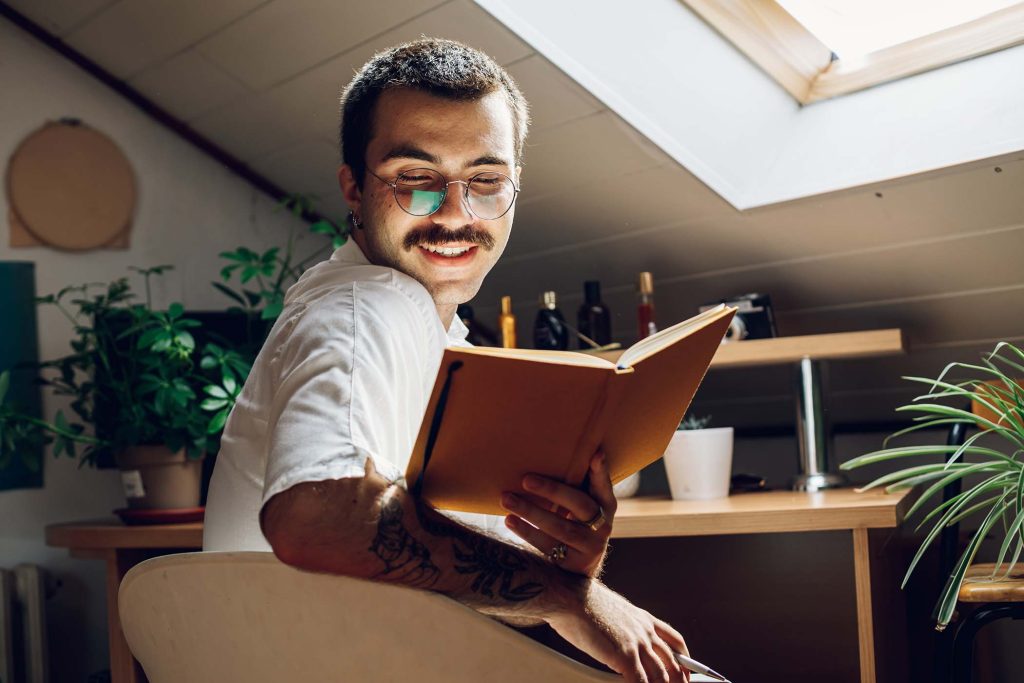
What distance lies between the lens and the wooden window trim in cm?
197

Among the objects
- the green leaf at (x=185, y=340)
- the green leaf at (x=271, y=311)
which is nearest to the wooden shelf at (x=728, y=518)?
the green leaf at (x=185, y=340)

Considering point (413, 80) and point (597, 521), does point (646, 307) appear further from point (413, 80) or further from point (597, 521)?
point (597, 521)

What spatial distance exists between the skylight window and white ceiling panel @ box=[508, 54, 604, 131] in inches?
19.2

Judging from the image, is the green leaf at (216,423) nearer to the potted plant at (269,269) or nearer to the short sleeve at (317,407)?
the potted plant at (269,269)

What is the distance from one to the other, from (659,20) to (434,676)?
5.08ft

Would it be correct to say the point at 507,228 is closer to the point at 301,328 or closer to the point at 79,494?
the point at 301,328

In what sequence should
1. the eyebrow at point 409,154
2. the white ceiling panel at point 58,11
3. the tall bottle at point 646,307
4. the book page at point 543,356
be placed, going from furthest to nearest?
1. the white ceiling panel at point 58,11
2. the tall bottle at point 646,307
3. the eyebrow at point 409,154
4. the book page at point 543,356

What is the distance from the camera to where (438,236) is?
51.3 inches

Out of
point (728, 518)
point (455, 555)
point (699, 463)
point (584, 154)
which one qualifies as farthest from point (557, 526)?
point (584, 154)

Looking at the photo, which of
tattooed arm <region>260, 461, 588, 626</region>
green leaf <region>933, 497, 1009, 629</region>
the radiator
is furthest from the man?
the radiator

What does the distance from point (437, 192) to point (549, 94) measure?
0.88 metres

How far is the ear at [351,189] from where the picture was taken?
1349 mm

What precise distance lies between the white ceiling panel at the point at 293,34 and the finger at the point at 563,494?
1260 millimetres

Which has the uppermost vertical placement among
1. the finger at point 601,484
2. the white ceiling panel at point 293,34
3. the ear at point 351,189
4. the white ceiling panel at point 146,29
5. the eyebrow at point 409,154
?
the white ceiling panel at point 146,29
